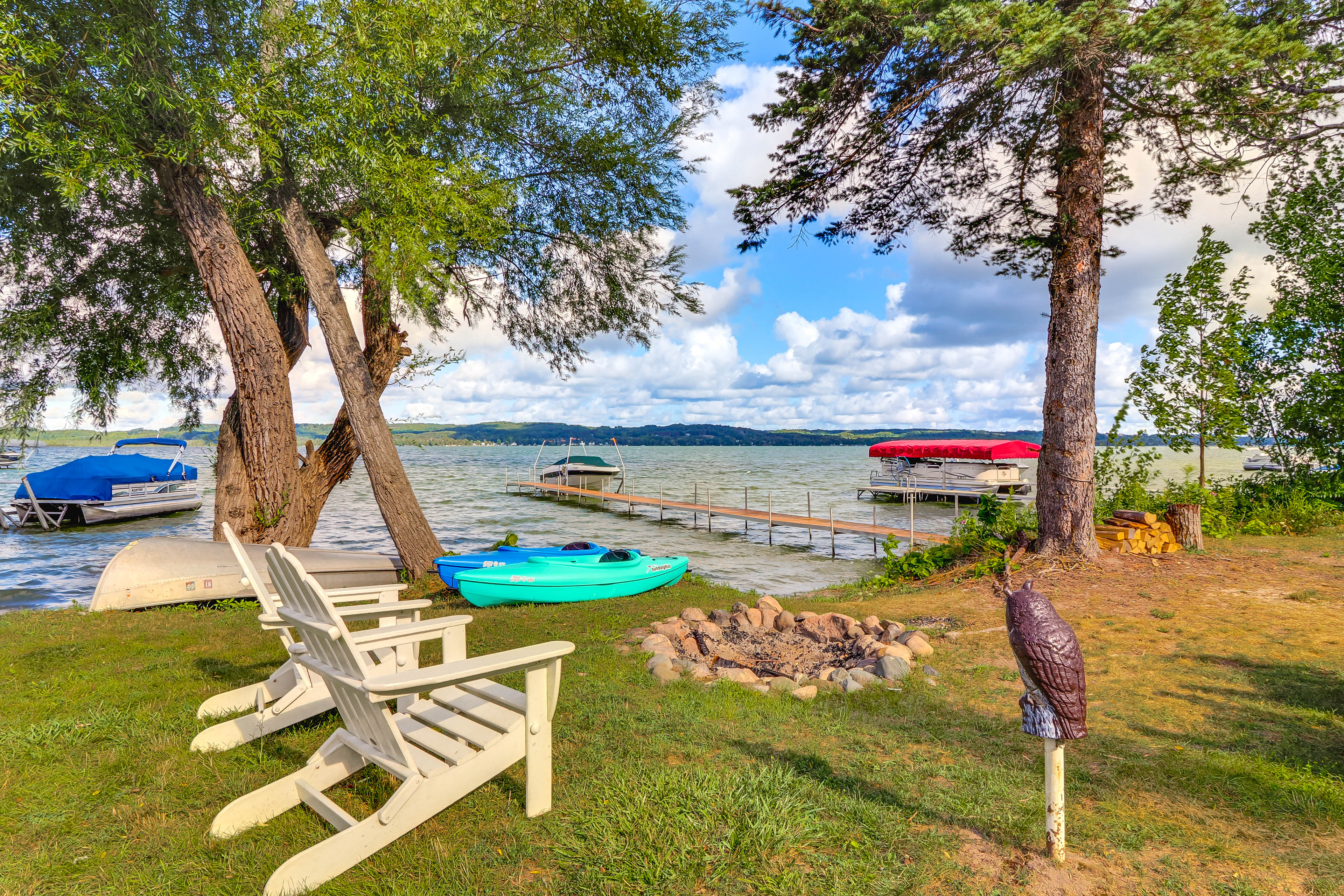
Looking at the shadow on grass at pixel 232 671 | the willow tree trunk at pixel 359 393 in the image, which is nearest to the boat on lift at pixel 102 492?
the willow tree trunk at pixel 359 393

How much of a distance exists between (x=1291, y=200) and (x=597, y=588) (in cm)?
1356

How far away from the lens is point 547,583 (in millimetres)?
8234

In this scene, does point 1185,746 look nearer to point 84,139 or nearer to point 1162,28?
point 1162,28

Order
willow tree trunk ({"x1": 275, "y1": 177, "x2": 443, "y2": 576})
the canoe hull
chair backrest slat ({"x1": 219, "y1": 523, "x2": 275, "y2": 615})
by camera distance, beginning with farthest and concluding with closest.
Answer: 1. willow tree trunk ({"x1": 275, "y1": 177, "x2": 443, "y2": 576})
2. the canoe hull
3. chair backrest slat ({"x1": 219, "y1": 523, "x2": 275, "y2": 615})

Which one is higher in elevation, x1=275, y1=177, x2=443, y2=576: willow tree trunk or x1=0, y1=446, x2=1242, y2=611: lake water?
x1=275, y1=177, x2=443, y2=576: willow tree trunk

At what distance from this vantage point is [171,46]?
7559mm

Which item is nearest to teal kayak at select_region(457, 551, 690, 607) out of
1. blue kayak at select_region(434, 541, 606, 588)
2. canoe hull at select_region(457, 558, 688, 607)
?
canoe hull at select_region(457, 558, 688, 607)

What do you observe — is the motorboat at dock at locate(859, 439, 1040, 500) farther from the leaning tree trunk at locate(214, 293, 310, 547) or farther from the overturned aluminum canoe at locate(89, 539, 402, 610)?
the leaning tree trunk at locate(214, 293, 310, 547)

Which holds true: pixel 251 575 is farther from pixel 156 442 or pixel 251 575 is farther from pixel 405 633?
pixel 156 442

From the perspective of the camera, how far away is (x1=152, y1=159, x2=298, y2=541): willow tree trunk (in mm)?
8734

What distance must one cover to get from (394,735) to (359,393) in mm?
7750

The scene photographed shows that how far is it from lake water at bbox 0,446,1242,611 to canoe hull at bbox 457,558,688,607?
12.7 ft

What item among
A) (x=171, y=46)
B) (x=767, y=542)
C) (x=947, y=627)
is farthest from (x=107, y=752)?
(x=767, y=542)

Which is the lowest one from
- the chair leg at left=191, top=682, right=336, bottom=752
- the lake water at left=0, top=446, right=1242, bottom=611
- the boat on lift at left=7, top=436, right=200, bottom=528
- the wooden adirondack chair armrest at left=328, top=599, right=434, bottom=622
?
the lake water at left=0, top=446, right=1242, bottom=611
